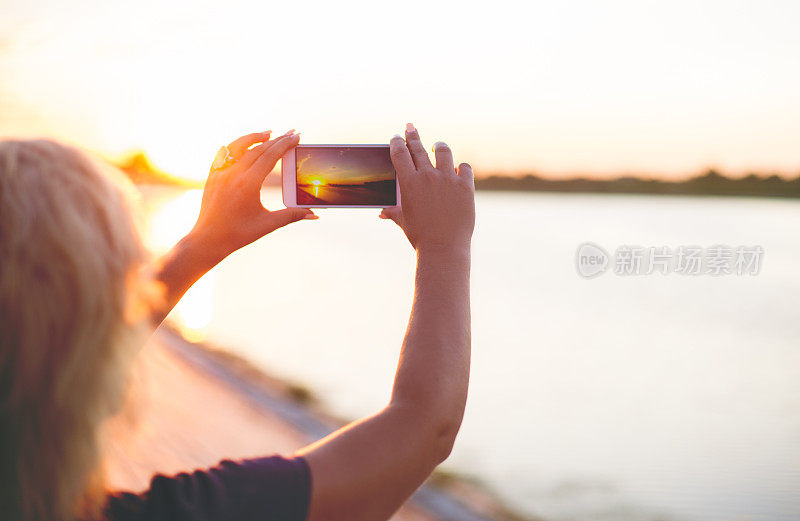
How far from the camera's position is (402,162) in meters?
1.09

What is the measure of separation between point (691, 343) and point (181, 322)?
337 inches

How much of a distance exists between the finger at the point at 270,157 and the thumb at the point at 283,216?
0.07 meters

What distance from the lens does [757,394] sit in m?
8.30

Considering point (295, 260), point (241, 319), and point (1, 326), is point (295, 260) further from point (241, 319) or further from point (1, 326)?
point (1, 326)

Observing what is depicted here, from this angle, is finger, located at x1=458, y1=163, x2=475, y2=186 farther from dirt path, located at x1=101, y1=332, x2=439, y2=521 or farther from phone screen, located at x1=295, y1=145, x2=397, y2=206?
dirt path, located at x1=101, y1=332, x2=439, y2=521

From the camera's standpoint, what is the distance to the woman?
73cm

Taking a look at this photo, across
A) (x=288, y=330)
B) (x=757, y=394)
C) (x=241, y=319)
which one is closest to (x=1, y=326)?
(x=757, y=394)

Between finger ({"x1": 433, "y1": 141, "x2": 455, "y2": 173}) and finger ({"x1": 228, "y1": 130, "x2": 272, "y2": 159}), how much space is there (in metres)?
0.52

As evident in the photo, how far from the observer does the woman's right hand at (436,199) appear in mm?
1027
